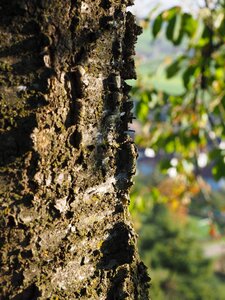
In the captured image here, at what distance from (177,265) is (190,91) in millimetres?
17493

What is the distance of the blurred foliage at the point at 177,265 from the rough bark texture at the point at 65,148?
60.4ft

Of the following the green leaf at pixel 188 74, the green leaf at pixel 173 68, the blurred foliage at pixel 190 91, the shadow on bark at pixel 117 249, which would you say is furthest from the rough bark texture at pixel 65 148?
the green leaf at pixel 173 68

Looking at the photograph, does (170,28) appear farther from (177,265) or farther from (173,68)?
(177,265)

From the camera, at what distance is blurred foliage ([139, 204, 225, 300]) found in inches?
774

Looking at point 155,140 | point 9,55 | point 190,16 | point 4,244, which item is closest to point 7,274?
point 4,244

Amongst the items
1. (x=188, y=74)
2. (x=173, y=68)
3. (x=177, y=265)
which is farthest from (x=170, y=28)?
(x=177, y=265)

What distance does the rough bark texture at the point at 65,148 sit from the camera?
34.5 inches

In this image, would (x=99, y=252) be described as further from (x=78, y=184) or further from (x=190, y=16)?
(x=190, y=16)

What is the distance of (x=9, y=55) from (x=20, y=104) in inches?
3.2

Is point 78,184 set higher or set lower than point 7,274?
higher

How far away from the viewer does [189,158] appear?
12.5 feet

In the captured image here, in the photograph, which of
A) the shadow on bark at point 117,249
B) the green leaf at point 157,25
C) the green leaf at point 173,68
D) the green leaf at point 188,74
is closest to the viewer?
the shadow on bark at point 117,249

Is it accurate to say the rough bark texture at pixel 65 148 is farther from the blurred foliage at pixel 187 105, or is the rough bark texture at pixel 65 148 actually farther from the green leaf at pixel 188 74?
A: the green leaf at pixel 188 74

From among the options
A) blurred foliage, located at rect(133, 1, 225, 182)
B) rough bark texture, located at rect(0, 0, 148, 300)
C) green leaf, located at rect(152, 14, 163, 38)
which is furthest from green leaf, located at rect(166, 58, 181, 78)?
rough bark texture, located at rect(0, 0, 148, 300)
